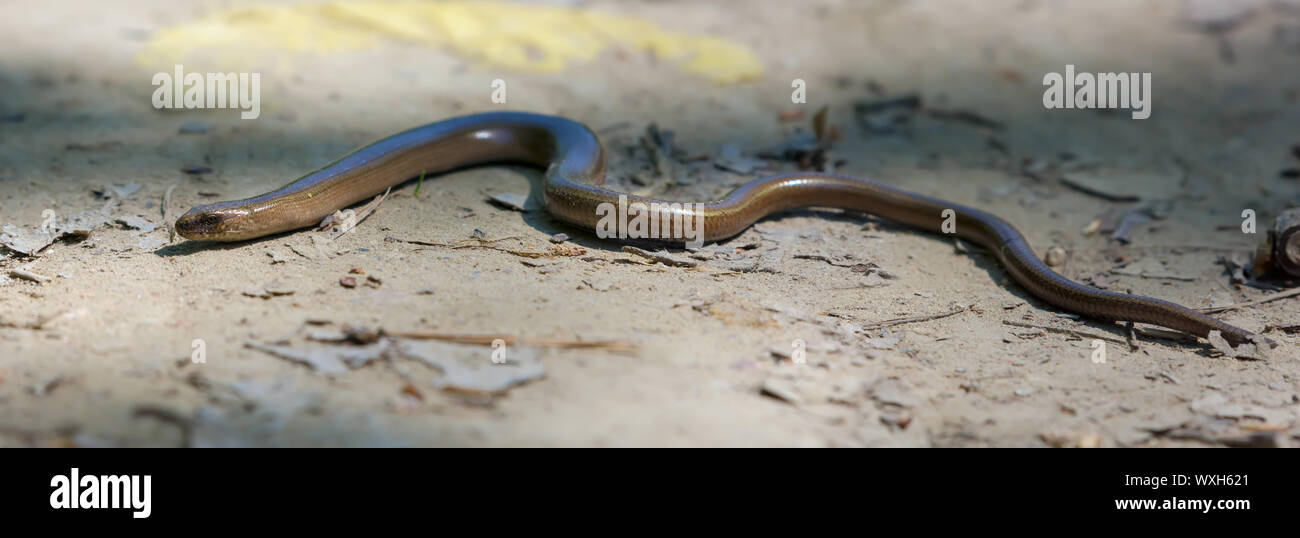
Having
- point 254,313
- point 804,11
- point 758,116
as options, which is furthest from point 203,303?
point 804,11

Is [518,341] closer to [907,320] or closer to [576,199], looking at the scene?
[576,199]

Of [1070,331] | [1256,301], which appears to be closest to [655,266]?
[1070,331]

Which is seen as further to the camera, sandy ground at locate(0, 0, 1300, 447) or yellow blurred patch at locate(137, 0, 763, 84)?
yellow blurred patch at locate(137, 0, 763, 84)

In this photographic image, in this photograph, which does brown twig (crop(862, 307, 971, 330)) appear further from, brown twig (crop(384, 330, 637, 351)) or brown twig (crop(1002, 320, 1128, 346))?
brown twig (crop(384, 330, 637, 351))

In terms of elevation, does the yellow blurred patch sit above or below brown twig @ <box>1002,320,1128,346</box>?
above

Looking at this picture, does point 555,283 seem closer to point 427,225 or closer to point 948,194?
point 427,225

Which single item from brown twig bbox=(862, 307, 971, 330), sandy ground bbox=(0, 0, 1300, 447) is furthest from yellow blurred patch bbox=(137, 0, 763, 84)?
brown twig bbox=(862, 307, 971, 330)

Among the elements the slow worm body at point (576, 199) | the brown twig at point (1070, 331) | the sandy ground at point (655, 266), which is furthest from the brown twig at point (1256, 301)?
Answer: the brown twig at point (1070, 331)
